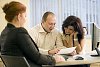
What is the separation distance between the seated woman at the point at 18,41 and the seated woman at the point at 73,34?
1026mm

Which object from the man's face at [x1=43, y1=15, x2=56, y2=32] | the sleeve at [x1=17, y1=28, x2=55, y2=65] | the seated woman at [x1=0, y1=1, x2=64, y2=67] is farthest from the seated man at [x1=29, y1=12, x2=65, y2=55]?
the sleeve at [x1=17, y1=28, x2=55, y2=65]

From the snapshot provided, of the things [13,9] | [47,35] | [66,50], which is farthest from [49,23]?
[13,9]

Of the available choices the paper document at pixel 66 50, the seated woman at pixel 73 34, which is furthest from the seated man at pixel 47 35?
the paper document at pixel 66 50

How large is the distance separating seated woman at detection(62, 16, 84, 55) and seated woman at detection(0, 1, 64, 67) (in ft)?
3.37

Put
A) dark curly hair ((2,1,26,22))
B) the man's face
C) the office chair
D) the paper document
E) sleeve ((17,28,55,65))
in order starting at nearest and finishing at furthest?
the office chair, sleeve ((17,28,55,65)), dark curly hair ((2,1,26,22)), the paper document, the man's face

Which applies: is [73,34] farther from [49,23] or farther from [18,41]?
[18,41]

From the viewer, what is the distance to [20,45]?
2012 mm

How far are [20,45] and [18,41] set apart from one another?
0.13 ft

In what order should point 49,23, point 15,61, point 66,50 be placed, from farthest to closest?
point 49,23 < point 66,50 < point 15,61

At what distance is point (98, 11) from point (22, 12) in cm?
361

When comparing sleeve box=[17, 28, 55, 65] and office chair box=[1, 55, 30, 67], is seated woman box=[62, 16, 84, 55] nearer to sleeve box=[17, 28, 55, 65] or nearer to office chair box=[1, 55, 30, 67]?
sleeve box=[17, 28, 55, 65]

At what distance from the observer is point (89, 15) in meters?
5.39

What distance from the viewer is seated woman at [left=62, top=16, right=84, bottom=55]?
3184mm

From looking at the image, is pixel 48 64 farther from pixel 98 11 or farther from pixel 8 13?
pixel 98 11
